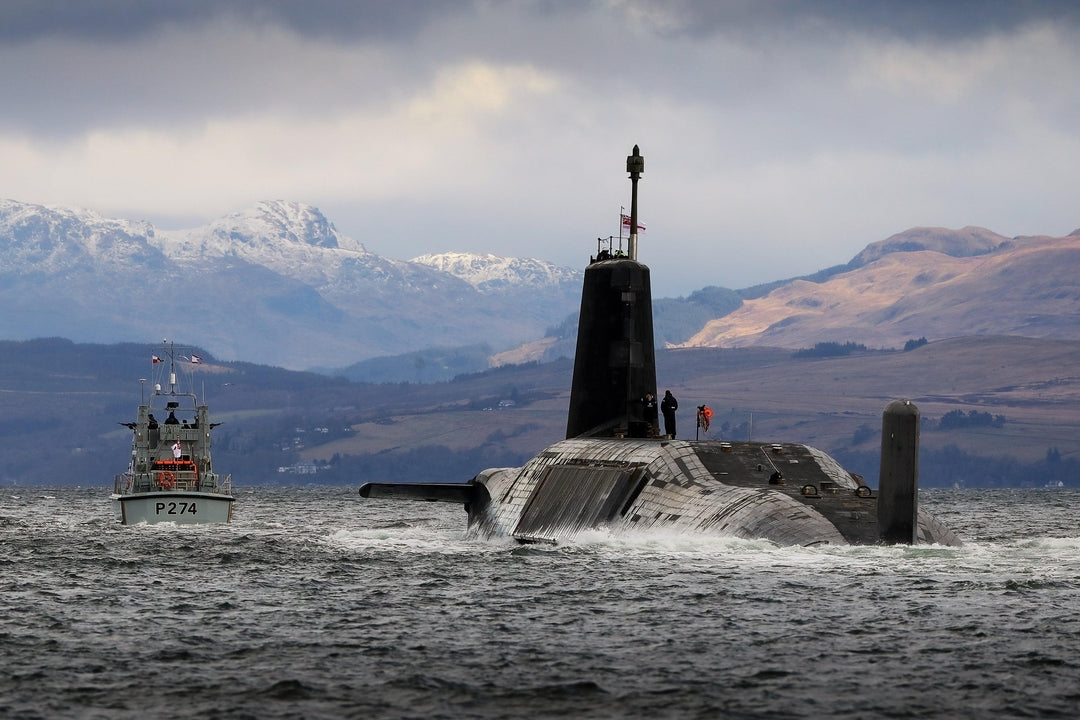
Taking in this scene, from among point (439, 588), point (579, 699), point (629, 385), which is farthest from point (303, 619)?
point (629, 385)

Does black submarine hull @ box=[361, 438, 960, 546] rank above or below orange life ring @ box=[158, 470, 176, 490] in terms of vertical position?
above

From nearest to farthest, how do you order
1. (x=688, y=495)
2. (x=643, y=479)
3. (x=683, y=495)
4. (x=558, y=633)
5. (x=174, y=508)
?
(x=558, y=633), (x=688, y=495), (x=683, y=495), (x=643, y=479), (x=174, y=508)

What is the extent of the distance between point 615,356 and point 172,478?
23.7 metres

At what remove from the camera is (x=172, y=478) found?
212 ft

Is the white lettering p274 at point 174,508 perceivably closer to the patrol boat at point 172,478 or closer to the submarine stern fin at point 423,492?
the patrol boat at point 172,478

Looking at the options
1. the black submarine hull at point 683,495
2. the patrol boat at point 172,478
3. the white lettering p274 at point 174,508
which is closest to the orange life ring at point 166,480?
the patrol boat at point 172,478

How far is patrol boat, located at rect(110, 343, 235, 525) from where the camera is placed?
6206cm

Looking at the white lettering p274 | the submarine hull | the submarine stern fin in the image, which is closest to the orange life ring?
the white lettering p274

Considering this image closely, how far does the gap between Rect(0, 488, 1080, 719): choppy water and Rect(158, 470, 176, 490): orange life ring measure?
2057 centimetres

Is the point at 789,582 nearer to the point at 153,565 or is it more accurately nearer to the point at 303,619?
the point at 303,619

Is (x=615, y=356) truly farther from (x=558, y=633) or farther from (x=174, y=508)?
(x=174, y=508)

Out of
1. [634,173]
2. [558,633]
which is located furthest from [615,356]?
[558,633]

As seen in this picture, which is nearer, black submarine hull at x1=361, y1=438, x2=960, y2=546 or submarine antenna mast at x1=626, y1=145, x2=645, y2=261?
black submarine hull at x1=361, y1=438, x2=960, y2=546

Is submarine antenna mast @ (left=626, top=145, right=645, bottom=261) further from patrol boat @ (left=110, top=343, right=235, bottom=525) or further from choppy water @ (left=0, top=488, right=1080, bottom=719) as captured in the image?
patrol boat @ (left=110, top=343, right=235, bottom=525)
